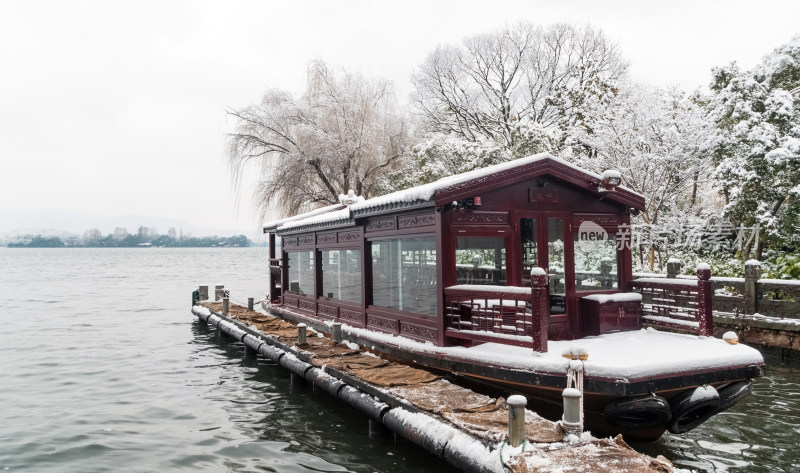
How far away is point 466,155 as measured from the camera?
2127 cm

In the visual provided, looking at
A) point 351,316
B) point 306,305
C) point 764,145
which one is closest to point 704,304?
point 351,316

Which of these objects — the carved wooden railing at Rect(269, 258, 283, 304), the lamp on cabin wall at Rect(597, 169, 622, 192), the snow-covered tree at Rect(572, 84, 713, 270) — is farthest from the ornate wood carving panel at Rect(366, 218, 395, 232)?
the snow-covered tree at Rect(572, 84, 713, 270)

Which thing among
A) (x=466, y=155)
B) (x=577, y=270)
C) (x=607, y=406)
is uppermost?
(x=466, y=155)

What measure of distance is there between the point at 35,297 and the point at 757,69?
3208 centimetres

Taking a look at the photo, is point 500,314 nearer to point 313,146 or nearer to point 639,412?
point 639,412

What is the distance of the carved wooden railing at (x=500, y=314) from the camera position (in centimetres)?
653

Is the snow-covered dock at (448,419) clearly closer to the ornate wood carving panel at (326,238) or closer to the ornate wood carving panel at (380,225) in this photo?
the ornate wood carving panel at (380,225)

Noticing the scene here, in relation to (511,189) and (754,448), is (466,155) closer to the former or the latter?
(511,189)

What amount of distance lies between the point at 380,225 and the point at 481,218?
7.14ft

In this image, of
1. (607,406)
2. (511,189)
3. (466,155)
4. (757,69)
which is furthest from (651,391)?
(466,155)

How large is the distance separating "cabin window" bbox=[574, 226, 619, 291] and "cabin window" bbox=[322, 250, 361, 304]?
388 cm

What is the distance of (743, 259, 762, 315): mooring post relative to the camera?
11578 mm

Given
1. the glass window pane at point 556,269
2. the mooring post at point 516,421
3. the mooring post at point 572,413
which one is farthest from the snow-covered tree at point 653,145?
the mooring post at point 516,421

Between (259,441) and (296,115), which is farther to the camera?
(296,115)
